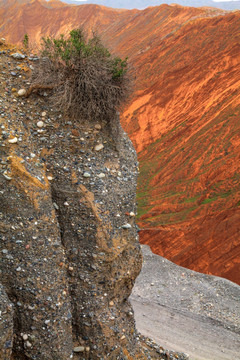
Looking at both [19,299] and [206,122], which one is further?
[206,122]

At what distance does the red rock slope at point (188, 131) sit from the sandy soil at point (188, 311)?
2.64 metres

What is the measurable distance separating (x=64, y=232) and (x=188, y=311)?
1021cm

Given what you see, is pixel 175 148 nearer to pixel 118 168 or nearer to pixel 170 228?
pixel 170 228

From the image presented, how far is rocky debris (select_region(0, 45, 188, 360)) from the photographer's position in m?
5.42

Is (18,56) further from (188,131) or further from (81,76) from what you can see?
(188,131)

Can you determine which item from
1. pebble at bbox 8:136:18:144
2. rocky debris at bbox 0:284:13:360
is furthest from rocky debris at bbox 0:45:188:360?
rocky debris at bbox 0:284:13:360

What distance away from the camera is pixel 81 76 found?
642cm

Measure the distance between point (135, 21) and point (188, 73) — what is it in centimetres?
1661

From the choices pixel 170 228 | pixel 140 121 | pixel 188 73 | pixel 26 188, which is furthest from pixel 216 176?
pixel 26 188

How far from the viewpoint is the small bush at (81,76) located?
252 inches

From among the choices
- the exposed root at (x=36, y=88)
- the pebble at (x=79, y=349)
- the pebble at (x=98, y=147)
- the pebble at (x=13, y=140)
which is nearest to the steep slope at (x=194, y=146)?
the pebble at (x=79, y=349)

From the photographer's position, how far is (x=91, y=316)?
20.6 ft

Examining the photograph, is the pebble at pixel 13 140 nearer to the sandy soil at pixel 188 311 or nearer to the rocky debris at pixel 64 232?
the rocky debris at pixel 64 232

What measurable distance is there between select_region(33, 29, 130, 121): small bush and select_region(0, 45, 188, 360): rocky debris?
253 mm
